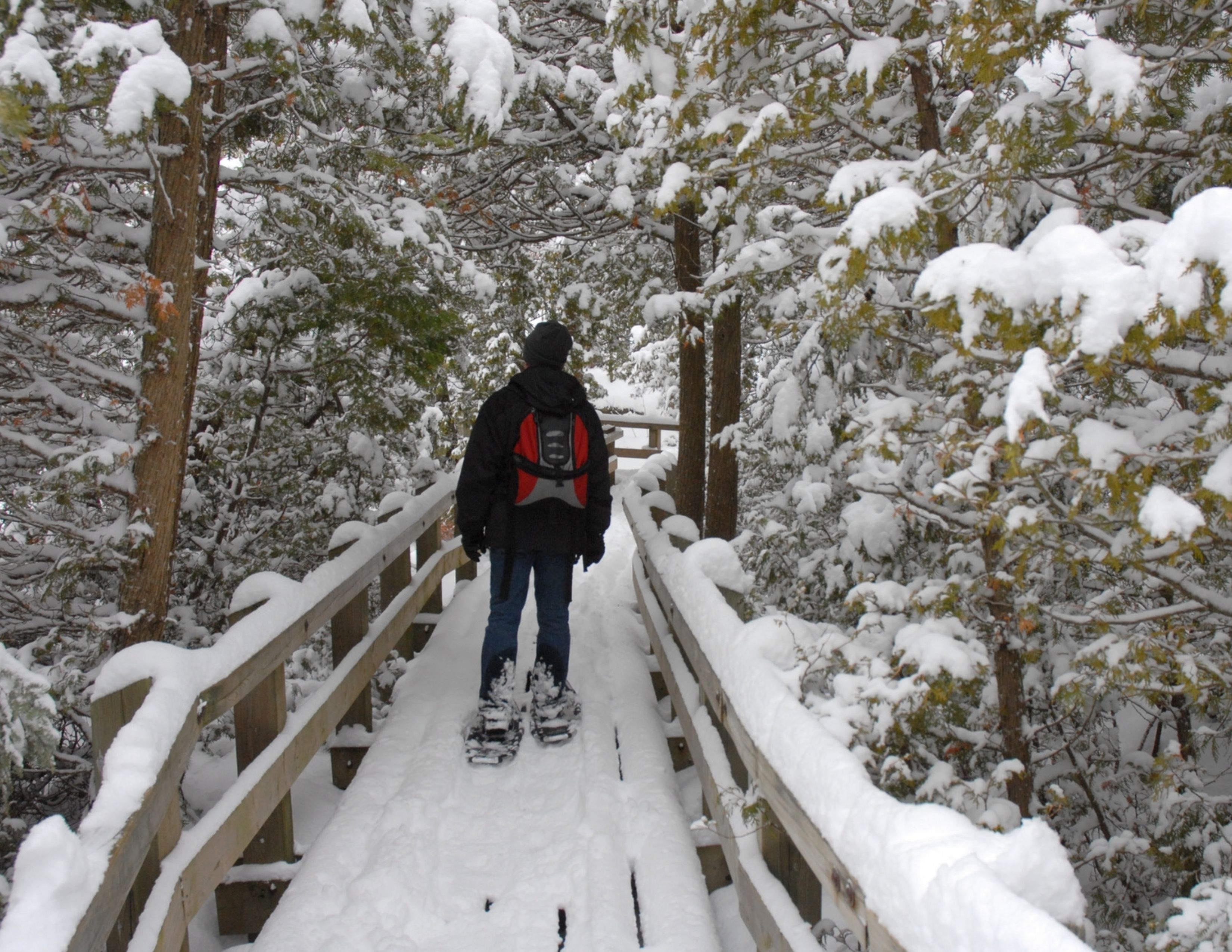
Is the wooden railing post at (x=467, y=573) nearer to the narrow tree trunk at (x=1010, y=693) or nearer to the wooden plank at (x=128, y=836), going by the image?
the narrow tree trunk at (x=1010, y=693)

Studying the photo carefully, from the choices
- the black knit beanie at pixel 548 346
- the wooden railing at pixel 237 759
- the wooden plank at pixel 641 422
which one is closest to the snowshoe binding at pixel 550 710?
the wooden railing at pixel 237 759

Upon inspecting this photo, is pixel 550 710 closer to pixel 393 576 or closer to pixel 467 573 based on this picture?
pixel 393 576

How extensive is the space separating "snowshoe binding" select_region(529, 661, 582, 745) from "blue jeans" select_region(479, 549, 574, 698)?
58 mm

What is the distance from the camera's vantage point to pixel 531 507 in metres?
4.93

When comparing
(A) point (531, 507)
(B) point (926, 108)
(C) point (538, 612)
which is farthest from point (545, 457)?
(B) point (926, 108)

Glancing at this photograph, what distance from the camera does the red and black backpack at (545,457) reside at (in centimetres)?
481

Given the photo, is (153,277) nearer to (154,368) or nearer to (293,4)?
(154,368)

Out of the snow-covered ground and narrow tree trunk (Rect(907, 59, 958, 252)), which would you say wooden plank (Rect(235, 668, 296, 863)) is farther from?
narrow tree trunk (Rect(907, 59, 958, 252))

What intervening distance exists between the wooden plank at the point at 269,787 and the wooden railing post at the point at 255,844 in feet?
0.32

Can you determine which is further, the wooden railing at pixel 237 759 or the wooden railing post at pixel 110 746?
the wooden railing post at pixel 110 746

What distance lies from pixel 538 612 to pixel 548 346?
1559mm

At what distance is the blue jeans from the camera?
489 centimetres

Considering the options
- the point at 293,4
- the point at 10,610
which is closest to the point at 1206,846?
the point at 293,4

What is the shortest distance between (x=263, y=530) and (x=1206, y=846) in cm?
711
